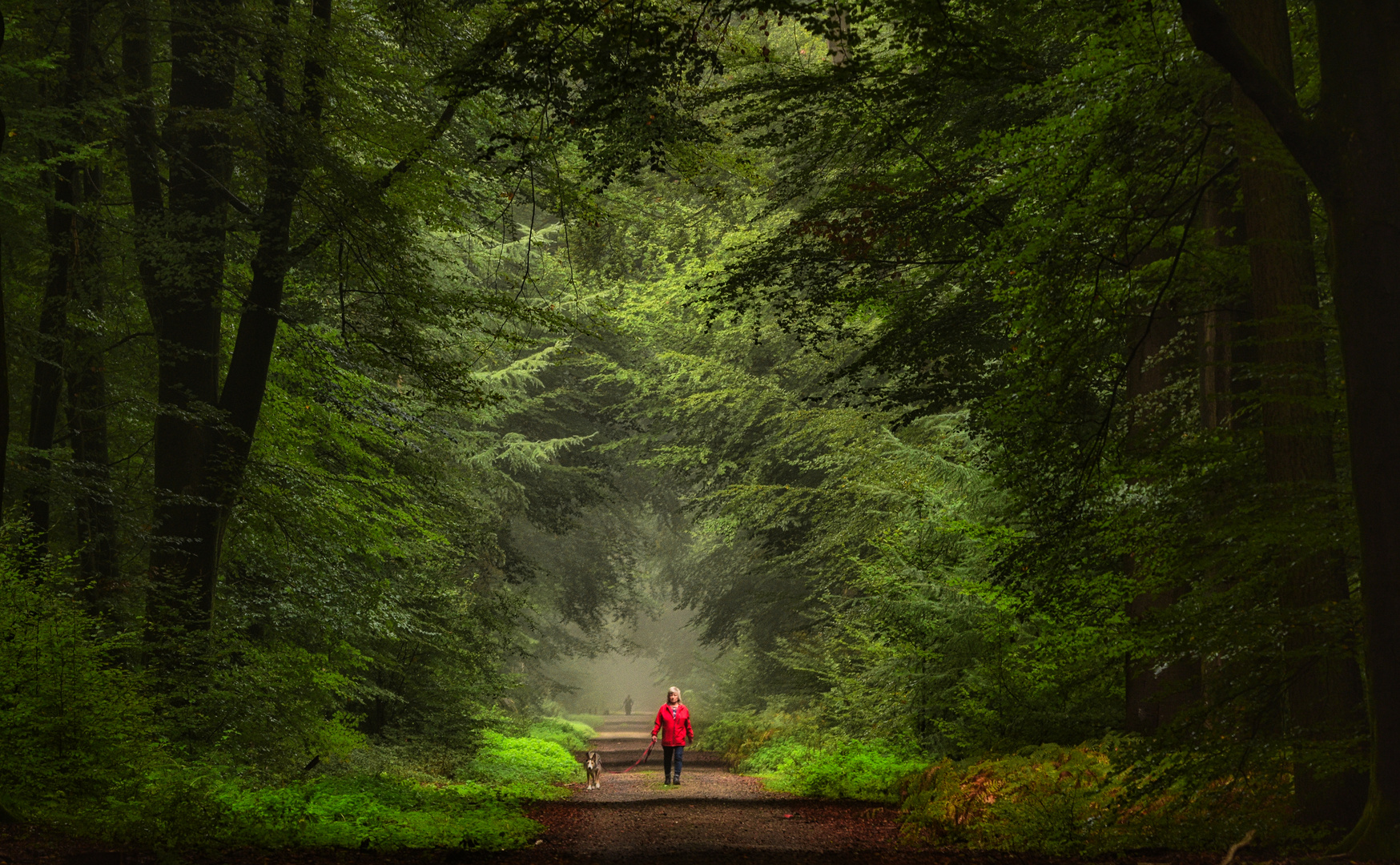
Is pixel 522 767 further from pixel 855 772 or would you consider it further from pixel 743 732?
pixel 743 732

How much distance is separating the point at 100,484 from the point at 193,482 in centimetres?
85

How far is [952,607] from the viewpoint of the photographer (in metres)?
10.6

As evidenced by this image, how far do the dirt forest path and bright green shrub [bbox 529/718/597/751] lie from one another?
8.98 m

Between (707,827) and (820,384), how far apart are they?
4.89m

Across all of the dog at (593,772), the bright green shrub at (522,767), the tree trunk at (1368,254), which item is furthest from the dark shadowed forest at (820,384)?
the dog at (593,772)

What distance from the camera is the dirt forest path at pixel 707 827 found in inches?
309

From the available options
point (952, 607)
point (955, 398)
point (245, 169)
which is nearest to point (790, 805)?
point (952, 607)

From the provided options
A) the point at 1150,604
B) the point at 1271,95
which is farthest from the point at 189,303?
the point at 1150,604

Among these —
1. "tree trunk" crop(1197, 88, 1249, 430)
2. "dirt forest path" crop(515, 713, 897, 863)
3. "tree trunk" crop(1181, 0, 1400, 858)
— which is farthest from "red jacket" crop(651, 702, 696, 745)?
"tree trunk" crop(1181, 0, 1400, 858)

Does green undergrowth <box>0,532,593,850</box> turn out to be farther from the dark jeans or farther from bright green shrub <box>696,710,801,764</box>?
bright green shrub <box>696,710,801,764</box>

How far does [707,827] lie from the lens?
9961 millimetres

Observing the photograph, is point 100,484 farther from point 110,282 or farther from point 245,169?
point 245,169

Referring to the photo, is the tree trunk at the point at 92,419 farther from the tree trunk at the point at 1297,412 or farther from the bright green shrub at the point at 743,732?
the bright green shrub at the point at 743,732

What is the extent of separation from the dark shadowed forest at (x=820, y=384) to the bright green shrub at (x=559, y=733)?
777 cm
